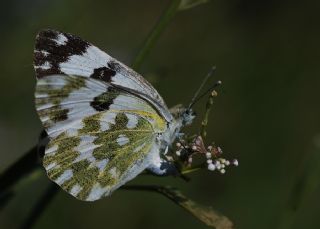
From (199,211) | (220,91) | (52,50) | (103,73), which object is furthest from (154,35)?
(220,91)

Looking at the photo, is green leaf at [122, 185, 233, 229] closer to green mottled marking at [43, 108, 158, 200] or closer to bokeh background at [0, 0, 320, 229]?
green mottled marking at [43, 108, 158, 200]

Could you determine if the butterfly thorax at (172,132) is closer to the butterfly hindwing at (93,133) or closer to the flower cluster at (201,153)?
the butterfly hindwing at (93,133)

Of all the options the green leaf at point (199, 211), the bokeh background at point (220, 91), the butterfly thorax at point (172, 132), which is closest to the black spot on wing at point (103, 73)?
the butterfly thorax at point (172, 132)

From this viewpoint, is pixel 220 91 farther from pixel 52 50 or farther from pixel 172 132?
pixel 52 50

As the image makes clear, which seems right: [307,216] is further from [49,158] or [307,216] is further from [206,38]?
[49,158]

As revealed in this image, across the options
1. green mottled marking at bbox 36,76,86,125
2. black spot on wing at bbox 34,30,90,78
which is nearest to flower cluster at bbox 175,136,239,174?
green mottled marking at bbox 36,76,86,125

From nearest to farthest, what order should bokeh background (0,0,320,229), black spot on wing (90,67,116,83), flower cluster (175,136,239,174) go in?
flower cluster (175,136,239,174) → black spot on wing (90,67,116,83) → bokeh background (0,0,320,229)
